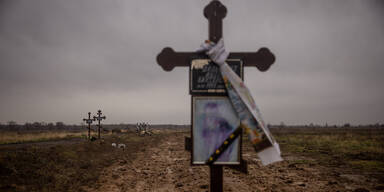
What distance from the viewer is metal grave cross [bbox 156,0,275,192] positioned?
2773 millimetres

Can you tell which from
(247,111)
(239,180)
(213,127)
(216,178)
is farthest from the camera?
(239,180)

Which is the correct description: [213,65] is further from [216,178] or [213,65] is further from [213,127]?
[216,178]

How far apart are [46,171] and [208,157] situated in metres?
7.55

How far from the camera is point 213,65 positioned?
2.79m

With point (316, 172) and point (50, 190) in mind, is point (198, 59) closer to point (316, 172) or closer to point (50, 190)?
point (50, 190)

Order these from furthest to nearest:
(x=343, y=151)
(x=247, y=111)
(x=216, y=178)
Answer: (x=343, y=151)
(x=216, y=178)
(x=247, y=111)

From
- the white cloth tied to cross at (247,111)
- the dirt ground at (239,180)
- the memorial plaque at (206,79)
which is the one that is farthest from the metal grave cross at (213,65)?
the dirt ground at (239,180)

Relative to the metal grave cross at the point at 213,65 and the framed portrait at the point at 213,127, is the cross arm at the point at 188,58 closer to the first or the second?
the metal grave cross at the point at 213,65

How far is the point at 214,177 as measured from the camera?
2869mm

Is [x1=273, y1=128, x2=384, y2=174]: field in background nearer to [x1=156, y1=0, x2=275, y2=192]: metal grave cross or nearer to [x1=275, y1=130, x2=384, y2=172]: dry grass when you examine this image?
[x1=275, y1=130, x2=384, y2=172]: dry grass

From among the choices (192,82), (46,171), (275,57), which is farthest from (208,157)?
(46,171)

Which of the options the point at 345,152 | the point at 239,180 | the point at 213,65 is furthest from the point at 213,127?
the point at 345,152

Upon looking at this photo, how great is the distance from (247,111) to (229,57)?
0.86 meters

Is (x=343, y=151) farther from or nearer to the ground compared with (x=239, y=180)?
nearer to the ground
